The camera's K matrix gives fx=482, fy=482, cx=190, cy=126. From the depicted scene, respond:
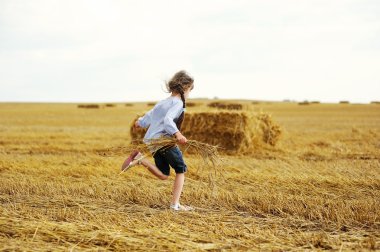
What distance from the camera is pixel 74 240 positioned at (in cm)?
375

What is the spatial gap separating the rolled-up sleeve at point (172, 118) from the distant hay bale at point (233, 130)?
5914 mm

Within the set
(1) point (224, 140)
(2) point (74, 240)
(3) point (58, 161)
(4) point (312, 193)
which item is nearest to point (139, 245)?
(2) point (74, 240)

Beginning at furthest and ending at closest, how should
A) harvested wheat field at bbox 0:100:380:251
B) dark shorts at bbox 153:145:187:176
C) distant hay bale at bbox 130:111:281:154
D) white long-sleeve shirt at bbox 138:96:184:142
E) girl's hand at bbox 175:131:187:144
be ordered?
distant hay bale at bbox 130:111:281:154
dark shorts at bbox 153:145:187:176
white long-sleeve shirt at bbox 138:96:184:142
girl's hand at bbox 175:131:187:144
harvested wheat field at bbox 0:100:380:251

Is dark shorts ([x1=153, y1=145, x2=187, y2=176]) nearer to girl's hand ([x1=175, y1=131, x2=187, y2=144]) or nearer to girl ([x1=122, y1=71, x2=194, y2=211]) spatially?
girl ([x1=122, y1=71, x2=194, y2=211])

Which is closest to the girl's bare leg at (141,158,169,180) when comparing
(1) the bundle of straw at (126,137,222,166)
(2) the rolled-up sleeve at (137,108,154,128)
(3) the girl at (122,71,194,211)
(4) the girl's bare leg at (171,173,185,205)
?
(3) the girl at (122,71,194,211)

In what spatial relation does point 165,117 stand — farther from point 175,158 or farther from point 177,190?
point 177,190

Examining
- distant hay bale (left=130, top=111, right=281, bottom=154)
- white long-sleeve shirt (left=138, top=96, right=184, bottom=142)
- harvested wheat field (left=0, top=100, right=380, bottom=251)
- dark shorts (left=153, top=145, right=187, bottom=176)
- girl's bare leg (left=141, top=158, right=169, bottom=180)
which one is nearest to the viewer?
harvested wheat field (left=0, top=100, right=380, bottom=251)

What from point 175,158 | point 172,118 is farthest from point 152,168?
point 172,118

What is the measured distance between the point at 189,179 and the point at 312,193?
6.16ft

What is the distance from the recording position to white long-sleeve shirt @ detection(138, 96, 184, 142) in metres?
5.05

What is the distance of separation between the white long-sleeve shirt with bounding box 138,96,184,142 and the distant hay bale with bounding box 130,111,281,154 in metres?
5.82

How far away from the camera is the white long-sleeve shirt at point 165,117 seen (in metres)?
5.05

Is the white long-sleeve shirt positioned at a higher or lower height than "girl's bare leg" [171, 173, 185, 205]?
higher

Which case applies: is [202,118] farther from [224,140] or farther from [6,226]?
[6,226]
